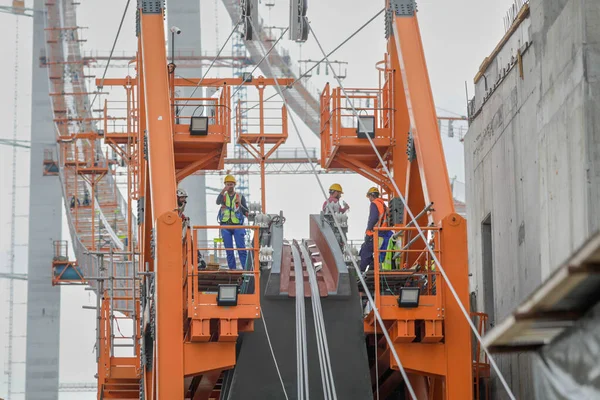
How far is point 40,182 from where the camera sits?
55.7 m

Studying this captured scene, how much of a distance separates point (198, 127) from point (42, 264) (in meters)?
33.1

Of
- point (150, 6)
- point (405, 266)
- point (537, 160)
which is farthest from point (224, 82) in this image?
point (537, 160)

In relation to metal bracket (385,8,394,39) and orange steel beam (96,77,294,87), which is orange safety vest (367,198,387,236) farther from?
orange steel beam (96,77,294,87)

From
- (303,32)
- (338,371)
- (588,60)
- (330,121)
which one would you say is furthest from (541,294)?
(330,121)

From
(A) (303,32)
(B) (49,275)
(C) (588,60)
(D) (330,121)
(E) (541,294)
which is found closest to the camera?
(E) (541,294)

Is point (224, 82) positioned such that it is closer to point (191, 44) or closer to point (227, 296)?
point (227, 296)

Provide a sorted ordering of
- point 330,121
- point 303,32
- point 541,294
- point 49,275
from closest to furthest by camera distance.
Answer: point 541,294
point 303,32
point 330,121
point 49,275

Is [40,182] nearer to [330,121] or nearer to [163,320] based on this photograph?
[330,121]

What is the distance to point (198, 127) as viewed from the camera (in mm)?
22984

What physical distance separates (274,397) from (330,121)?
778cm

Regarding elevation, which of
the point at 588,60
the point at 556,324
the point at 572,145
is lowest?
the point at 556,324

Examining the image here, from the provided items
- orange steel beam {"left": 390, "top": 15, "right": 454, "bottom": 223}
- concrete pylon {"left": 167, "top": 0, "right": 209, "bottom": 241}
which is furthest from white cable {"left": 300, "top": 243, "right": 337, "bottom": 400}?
concrete pylon {"left": 167, "top": 0, "right": 209, "bottom": 241}

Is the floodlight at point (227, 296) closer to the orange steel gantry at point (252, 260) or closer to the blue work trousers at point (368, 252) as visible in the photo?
the orange steel gantry at point (252, 260)

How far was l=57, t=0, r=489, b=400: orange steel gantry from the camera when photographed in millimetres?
17578
